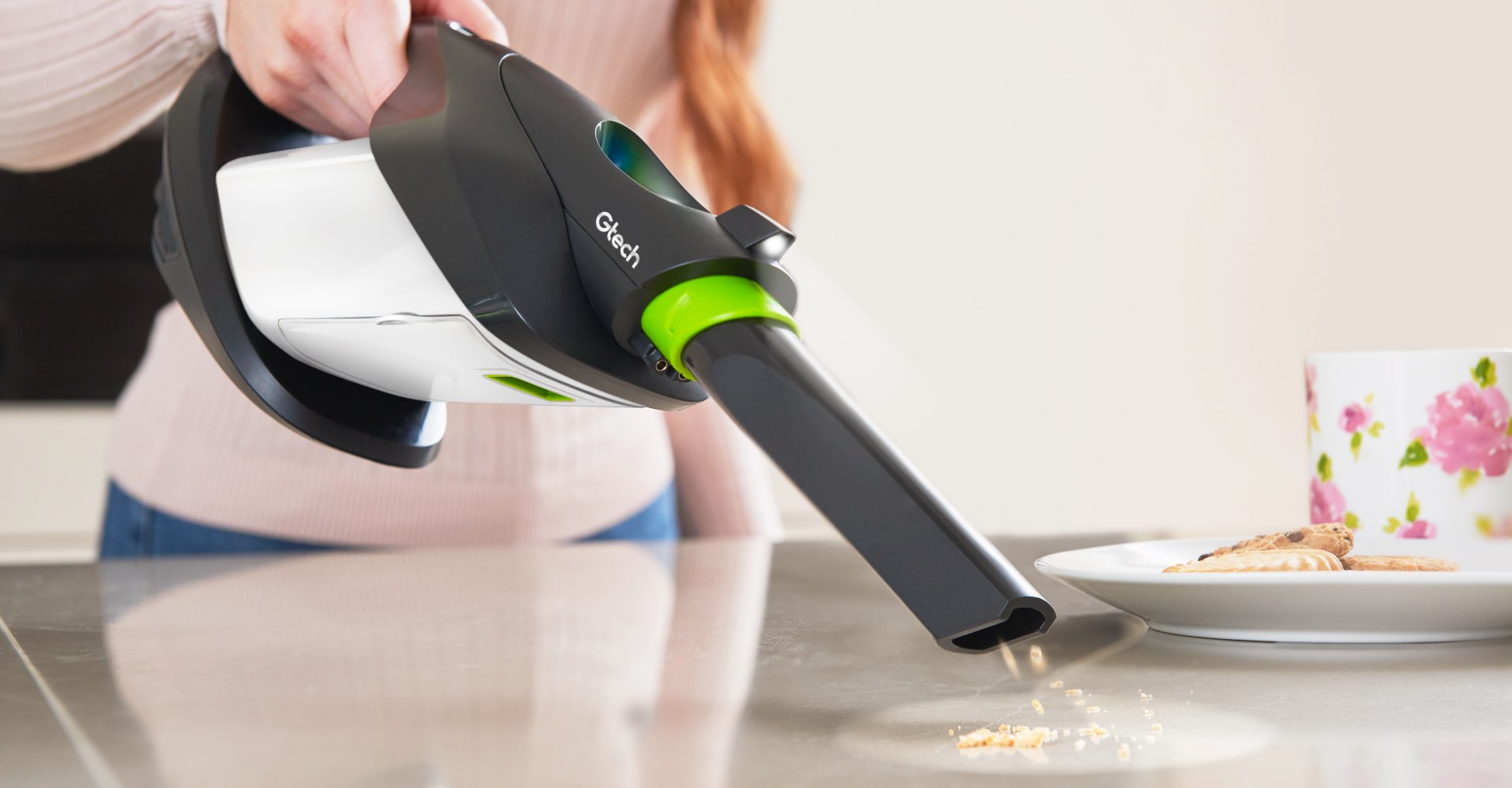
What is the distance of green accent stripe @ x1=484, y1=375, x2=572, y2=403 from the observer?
1.33 ft

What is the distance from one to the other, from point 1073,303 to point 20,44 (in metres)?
2.00

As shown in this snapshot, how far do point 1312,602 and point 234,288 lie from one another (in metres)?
0.39

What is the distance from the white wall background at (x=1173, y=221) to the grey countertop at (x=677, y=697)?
179 centimetres

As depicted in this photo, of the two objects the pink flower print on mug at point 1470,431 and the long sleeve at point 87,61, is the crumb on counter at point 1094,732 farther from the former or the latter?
the long sleeve at point 87,61

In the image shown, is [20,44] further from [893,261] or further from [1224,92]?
[1224,92]

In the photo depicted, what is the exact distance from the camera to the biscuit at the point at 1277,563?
40 centimetres

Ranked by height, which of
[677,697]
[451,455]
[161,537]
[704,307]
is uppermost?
[704,307]

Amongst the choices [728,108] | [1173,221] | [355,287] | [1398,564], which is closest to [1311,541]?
[1398,564]

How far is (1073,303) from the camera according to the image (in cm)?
237

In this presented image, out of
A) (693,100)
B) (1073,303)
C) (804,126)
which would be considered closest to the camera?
(693,100)

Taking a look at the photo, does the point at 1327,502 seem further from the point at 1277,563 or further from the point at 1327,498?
the point at 1277,563

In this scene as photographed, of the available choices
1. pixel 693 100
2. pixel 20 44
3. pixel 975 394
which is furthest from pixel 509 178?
pixel 975 394

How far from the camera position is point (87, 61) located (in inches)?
24.5

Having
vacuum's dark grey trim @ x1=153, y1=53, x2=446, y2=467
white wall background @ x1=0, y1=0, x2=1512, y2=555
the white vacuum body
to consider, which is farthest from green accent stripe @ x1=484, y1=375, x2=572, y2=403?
white wall background @ x1=0, y1=0, x2=1512, y2=555
